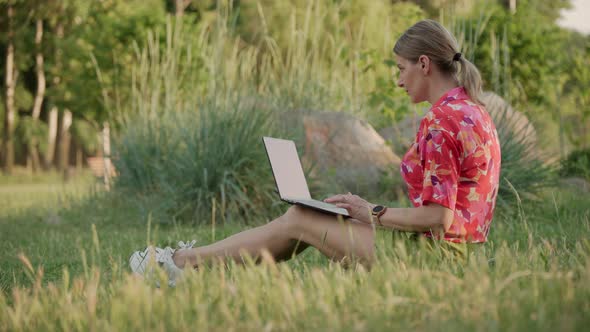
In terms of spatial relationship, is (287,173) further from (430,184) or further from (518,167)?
(518,167)

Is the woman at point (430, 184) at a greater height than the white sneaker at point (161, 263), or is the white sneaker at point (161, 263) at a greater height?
the woman at point (430, 184)

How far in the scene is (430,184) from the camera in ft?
8.98

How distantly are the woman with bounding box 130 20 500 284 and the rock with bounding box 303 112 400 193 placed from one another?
338cm

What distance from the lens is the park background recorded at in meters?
2.26

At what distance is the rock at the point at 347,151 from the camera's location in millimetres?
6609

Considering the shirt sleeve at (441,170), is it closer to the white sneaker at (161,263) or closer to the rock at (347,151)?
the white sneaker at (161,263)

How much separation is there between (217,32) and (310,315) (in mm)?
4655

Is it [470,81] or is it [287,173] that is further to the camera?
[287,173]

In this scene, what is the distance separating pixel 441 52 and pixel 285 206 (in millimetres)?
3374

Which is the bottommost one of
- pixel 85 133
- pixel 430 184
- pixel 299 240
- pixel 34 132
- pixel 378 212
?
pixel 85 133

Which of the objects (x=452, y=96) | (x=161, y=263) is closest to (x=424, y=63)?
(x=452, y=96)

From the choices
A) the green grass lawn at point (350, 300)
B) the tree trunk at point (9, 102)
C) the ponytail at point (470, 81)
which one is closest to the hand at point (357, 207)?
the green grass lawn at point (350, 300)

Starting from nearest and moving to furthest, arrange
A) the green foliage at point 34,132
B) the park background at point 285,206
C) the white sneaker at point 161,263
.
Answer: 1. the park background at point 285,206
2. the white sneaker at point 161,263
3. the green foliage at point 34,132

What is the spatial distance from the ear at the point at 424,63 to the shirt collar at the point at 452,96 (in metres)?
0.13
